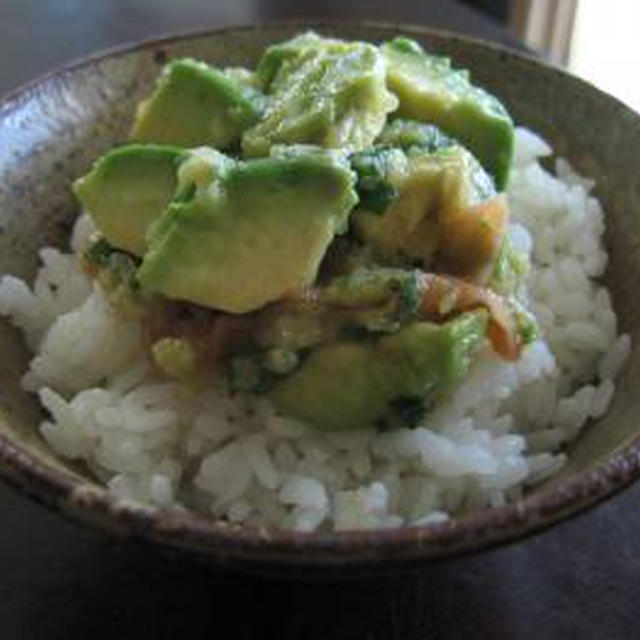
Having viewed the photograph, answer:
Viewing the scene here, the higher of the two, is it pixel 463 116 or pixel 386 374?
pixel 463 116

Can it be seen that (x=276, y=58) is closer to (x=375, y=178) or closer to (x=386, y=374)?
(x=375, y=178)

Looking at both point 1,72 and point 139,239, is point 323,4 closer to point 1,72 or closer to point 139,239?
point 1,72

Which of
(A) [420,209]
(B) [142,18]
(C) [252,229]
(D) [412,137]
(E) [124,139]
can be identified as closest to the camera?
(C) [252,229]

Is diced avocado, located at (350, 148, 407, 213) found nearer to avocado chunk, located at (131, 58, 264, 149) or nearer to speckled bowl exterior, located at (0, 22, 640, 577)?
avocado chunk, located at (131, 58, 264, 149)

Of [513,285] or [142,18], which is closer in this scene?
[513,285]

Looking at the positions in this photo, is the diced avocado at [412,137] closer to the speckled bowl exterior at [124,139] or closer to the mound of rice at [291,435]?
the mound of rice at [291,435]

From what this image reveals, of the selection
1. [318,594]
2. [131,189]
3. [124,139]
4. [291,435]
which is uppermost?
[131,189]

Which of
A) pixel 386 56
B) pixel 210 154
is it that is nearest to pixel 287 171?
pixel 210 154

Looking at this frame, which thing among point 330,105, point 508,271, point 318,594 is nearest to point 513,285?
point 508,271

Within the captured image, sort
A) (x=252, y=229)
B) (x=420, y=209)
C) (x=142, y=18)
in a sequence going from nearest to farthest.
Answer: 1. (x=252, y=229)
2. (x=420, y=209)
3. (x=142, y=18)
